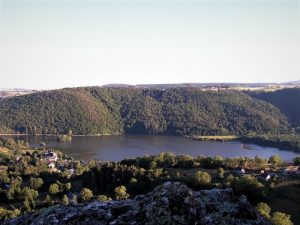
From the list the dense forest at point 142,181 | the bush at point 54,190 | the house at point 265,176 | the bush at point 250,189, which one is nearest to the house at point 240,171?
the dense forest at point 142,181

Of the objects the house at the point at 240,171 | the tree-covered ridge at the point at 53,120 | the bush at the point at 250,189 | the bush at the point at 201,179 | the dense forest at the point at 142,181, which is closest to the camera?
the bush at the point at 250,189

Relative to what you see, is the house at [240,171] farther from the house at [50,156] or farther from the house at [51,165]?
the house at [50,156]

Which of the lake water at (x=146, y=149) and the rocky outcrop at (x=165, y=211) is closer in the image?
the rocky outcrop at (x=165, y=211)

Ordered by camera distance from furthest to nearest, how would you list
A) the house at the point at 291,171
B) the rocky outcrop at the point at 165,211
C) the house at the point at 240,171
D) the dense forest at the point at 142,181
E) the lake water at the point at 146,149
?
1. the lake water at the point at 146,149
2. the house at the point at 291,171
3. the house at the point at 240,171
4. the dense forest at the point at 142,181
5. the rocky outcrop at the point at 165,211

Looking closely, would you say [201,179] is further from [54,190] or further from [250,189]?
[54,190]

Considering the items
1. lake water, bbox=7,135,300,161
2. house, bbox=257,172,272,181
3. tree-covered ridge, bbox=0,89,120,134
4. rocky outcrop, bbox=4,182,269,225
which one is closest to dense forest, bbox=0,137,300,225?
house, bbox=257,172,272,181

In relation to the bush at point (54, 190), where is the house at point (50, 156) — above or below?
below
